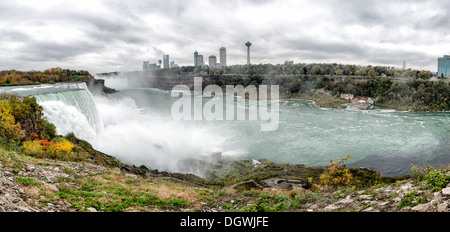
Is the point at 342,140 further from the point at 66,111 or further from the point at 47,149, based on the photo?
the point at 66,111

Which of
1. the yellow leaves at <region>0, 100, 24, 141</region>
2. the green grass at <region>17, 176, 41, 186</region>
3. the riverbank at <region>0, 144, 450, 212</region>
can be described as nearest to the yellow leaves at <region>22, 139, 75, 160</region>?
the yellow leaves at <region>0, 100, 24, 141</region>

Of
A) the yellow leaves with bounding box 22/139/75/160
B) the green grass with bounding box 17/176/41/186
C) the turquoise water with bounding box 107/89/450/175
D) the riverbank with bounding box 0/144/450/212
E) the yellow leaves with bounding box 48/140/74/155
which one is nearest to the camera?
the riverbank with bounding box 0/144/450/212

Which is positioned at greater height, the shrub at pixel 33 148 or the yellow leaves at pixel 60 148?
the shrub at pixel 33 148

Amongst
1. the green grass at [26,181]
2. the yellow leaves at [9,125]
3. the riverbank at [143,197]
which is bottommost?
the riverbank at [143,197]

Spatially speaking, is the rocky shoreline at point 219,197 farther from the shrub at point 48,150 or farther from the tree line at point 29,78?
the tree line at point 29,78

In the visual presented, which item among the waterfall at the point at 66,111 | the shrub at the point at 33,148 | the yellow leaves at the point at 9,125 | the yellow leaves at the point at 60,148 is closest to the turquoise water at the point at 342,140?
the waterfall at the point at 66,111

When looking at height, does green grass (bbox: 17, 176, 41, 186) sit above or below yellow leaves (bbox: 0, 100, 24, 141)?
below

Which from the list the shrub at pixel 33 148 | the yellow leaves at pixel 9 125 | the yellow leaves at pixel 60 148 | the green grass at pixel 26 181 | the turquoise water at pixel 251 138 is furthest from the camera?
the turquoise water at pixel 251 138

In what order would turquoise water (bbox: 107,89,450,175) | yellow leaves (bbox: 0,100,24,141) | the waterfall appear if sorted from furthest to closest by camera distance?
turquoise water (bbox: 107,89,450,175) < the waterfall < yellow leaves (bbox: 0,100,24,141)

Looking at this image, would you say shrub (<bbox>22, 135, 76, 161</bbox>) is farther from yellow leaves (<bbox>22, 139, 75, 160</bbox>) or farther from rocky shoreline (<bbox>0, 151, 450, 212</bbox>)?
rocky shoreline (<bbox>0, 151, 450, 212</bbox>)

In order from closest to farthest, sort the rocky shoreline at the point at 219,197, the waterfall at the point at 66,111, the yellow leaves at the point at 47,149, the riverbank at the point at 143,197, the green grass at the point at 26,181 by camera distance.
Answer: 1. the rocky shoreline at the point at 219,197
2. the riverbank at the point at 143,197
3. the green grass at the point at 26,181
4. the yellow leaves at the point at 47,149
5. the waterfall at the point at 66,111
